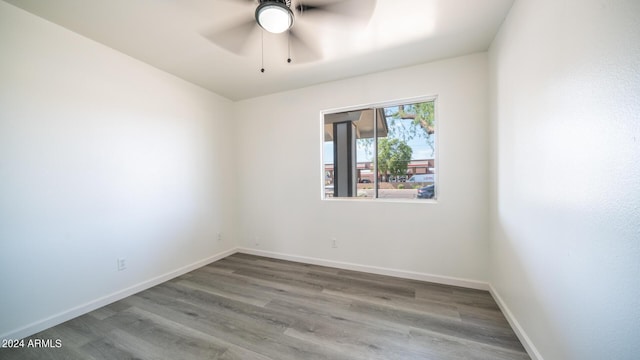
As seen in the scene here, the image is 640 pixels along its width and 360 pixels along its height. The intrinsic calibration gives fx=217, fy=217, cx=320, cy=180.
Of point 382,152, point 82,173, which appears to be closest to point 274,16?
point 382,152

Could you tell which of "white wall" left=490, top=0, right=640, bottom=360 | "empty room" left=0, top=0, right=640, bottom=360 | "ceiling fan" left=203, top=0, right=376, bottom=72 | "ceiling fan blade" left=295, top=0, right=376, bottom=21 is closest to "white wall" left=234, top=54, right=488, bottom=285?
"empty room" left=0, top=0, right=640, bottom=360

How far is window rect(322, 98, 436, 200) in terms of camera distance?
8.73ft

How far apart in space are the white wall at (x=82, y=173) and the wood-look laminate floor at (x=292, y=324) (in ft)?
1.10

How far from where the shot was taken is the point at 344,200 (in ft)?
9.82

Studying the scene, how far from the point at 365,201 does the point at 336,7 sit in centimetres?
207

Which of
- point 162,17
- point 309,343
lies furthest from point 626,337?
point 162,17

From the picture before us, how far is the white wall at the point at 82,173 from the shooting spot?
1697mm

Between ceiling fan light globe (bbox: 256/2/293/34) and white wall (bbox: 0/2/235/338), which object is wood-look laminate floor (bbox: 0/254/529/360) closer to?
white wall (bbox: 0/2/235/338)

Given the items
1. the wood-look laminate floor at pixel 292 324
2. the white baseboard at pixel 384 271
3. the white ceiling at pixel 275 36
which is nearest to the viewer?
the wood-look laminate floor at pixel 292 324

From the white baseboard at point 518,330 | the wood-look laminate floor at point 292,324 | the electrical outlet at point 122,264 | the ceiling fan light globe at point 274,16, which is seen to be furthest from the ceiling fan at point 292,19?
the white baseboard at point 518,330

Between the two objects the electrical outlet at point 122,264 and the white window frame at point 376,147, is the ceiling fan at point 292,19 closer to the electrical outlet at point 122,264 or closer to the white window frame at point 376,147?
the white window frame at point 376,147

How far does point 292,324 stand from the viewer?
185 cm

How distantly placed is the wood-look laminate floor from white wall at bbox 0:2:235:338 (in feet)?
A: 1.10

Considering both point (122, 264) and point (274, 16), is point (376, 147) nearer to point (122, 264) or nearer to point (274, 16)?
point (274, 16)
